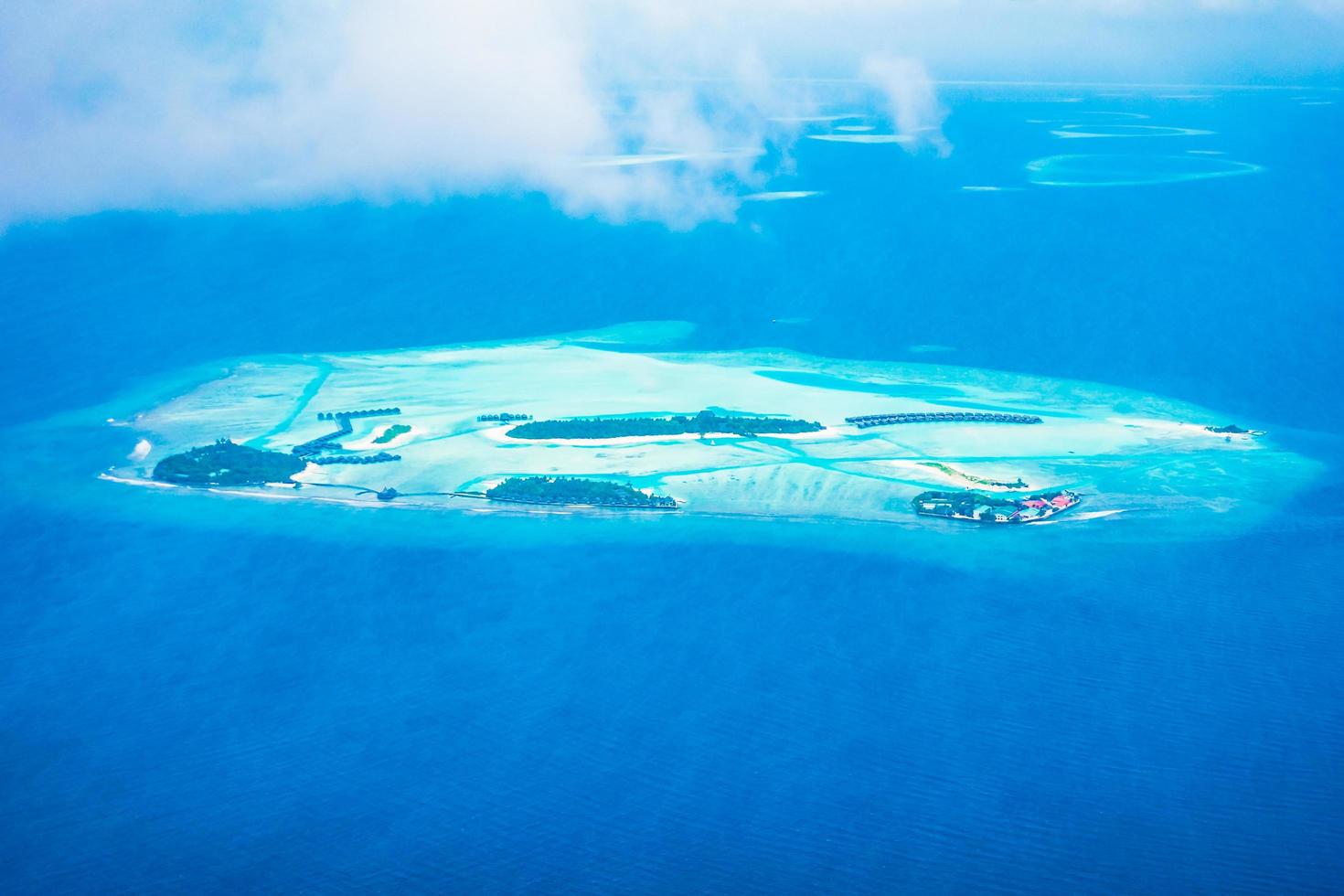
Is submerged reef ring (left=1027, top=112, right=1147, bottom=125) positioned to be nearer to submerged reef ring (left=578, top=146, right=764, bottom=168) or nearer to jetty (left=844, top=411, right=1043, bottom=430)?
submerged reef ring (left=578, top=146, right=764, bottom=168)

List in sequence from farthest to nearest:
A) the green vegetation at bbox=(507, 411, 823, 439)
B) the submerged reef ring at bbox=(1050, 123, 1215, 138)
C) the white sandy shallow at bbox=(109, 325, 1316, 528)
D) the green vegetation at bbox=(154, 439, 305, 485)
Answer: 1. the submerged reef ring at bbox=(1050, 123, 1215, 138)
2. the green vegetation at bbox=(507, 411, 823, 439)
3. the green vegetation at bbox=(154, 439, 305, 485)
4. the white sandy shallow at bbox=(109, 325, 1316, 528)

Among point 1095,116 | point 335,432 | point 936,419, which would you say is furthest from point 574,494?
point 1095,116

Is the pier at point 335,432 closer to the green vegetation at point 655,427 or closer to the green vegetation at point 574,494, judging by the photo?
the green vegetation at point 655,427

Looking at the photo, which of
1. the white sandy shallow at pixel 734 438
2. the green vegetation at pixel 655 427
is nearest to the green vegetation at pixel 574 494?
the white sandy shallow at pixel 734 438

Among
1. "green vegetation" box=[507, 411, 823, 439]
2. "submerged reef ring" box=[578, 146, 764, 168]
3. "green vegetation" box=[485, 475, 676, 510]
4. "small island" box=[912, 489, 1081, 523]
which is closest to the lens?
"small island" box=[912, 489, 1081, 523]

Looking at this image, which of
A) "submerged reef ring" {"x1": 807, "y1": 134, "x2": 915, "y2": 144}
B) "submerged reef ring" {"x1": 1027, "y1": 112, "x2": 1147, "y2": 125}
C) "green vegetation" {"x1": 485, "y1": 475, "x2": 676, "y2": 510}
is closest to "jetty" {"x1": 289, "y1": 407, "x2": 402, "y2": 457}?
"green vegetation" {"x1": 485, "y1": 475, "x2": 676, "y2": 510}

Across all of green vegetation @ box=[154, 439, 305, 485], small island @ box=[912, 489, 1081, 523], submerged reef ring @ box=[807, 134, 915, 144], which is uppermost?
submerged reef ring @ box=[807, 134, 915, 144]

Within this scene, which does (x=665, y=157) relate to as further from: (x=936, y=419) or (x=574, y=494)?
(x=574, y=494)
